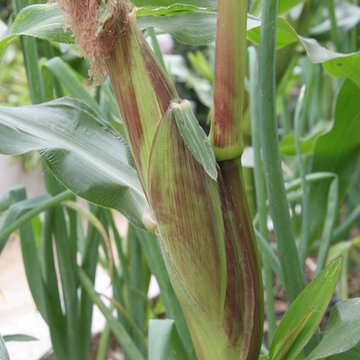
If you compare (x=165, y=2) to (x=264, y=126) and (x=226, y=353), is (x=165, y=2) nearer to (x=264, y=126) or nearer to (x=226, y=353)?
(x=264, y=126)

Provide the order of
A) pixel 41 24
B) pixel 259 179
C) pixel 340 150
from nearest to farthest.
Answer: pixel 41 24 → pixel 259 179 → pixel 340 150

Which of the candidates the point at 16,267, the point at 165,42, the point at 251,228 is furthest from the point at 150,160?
the point at 16,267

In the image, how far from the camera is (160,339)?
1.32ft

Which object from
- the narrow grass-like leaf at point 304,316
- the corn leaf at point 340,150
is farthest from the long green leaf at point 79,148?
the corn leaf at point 340,150

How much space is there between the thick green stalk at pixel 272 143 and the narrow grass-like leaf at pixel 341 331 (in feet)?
0.15

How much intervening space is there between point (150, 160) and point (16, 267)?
1.64m

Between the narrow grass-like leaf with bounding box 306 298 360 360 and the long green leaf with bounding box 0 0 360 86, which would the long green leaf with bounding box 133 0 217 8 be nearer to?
the long green leaf with bounding box 0 0 360 86

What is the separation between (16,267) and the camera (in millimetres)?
1873

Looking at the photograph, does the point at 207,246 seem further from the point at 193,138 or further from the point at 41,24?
the point at 41,24

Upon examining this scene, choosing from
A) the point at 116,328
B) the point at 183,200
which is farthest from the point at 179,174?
the point at 116,328

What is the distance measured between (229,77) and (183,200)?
66 millimetres

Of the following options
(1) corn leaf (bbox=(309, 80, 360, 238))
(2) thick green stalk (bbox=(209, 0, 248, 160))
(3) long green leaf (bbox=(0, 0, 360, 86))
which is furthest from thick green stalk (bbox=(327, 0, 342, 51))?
(2) thick green stalk (bbox=(209, 0, 248, 160))

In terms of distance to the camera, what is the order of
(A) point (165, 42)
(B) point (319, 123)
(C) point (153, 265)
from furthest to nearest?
1. (A) point (165, 42)
2. (B) point (319, 123)
3. (C) point (153, 265)

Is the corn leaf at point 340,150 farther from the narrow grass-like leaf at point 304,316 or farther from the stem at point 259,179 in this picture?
the narrow grass-like leaf at point 304,316
